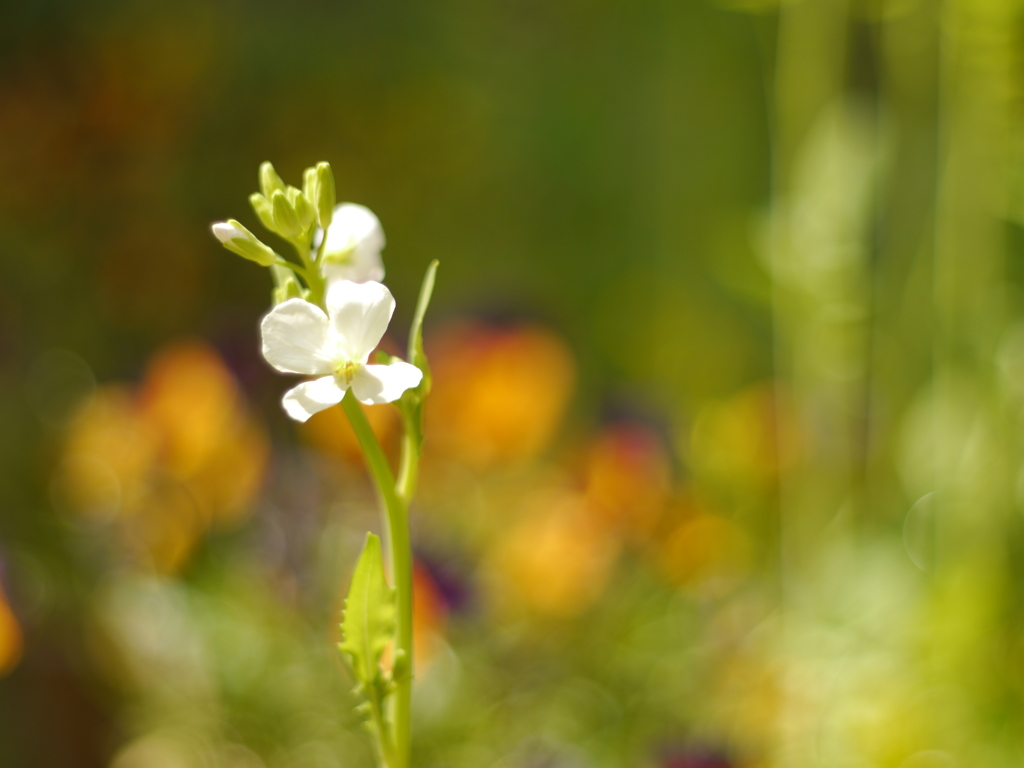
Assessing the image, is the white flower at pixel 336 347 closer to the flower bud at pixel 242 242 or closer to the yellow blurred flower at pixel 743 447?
the flower bud at pixel 242 242

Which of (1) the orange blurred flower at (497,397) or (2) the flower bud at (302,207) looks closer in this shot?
(2) the flower bud at (302,207)

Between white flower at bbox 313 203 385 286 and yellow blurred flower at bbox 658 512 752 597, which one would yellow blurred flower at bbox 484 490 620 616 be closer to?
yellow blurred flower at bbox 658 512 752 597

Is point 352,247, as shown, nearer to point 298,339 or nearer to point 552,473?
point 298,339

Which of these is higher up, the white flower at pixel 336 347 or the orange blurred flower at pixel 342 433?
the orange blurred flower at pixel 342 433

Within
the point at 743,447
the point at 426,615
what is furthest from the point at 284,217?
the point at 743,447

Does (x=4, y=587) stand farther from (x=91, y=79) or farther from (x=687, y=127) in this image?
(x=687, y=127)

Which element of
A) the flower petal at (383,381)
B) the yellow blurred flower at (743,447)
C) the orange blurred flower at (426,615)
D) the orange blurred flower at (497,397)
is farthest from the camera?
the yellow blurred flower at (743,447)

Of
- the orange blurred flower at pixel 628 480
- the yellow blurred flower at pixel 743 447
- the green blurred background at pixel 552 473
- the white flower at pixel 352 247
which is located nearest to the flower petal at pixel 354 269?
the white flower at pixel 352 247

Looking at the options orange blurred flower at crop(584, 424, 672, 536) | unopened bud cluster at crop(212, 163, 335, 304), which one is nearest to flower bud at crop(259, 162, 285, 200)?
unopened bud cluster at crop(212, 163, 335, 304)
